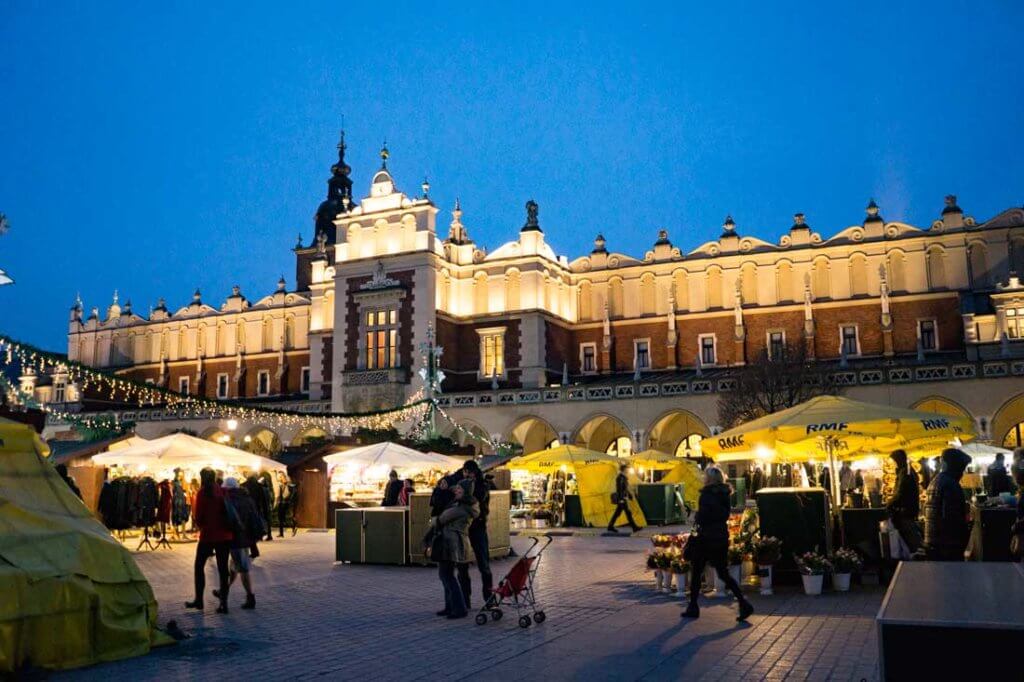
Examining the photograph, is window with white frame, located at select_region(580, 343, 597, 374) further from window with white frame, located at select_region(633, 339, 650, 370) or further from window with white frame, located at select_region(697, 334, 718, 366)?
window with white frame, located at select_region(697, 334, 718, 366)

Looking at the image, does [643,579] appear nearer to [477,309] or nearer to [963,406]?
[963,406]

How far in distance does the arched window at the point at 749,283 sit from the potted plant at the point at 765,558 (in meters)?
34.5

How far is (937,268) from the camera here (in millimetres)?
42719

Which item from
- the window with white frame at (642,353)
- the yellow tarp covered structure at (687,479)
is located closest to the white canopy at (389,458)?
the yellow tarp covered structure at (687,479)

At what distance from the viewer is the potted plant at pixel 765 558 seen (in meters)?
12.0

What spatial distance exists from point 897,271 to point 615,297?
13.3m

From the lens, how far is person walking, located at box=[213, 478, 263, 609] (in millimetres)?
11070

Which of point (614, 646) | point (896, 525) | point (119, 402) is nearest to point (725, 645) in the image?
point (614, 646)

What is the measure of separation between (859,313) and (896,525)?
33601 mm

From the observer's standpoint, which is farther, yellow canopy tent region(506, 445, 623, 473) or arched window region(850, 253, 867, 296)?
arched window region(850, 253, 867, 296)

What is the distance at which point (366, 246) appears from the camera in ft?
152

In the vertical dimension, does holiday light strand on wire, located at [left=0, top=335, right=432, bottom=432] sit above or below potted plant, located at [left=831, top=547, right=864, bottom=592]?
above

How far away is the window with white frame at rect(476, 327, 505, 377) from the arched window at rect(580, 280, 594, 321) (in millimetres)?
5467

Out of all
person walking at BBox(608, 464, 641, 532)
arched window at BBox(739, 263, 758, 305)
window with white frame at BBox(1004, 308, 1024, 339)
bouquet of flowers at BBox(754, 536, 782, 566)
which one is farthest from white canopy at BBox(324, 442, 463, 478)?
window with white frame at BBox(1004, 308, 1024, 339)
